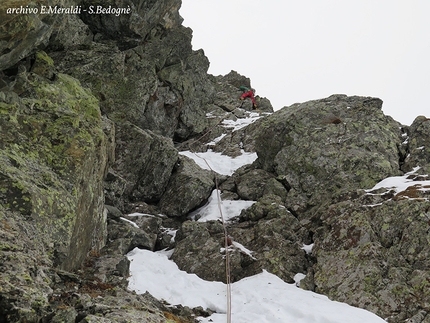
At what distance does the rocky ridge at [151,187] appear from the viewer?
9.37m

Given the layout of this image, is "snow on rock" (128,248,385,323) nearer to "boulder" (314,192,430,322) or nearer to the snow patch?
"boulder" (314,192,430,322)

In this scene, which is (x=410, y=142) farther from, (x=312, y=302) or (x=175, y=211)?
(x=175, y=211)

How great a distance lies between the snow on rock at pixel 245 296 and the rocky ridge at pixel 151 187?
2.61ft

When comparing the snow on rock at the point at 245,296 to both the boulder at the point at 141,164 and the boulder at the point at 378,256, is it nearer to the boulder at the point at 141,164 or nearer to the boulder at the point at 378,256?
the boulder at the point at 378,256

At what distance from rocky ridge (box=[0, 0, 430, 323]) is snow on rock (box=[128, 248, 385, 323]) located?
0.80m

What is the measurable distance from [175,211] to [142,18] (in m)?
17.4

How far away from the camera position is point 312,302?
13.2 m

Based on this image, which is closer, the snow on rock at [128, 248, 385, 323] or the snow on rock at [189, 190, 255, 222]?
the snow on rock at [128, 248, 385, 323]

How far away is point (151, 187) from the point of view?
2277cm

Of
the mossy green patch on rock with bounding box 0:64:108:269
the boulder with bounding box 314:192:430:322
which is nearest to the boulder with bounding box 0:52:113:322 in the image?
the mossy green patch on rock with bounding box 0:64:108:269

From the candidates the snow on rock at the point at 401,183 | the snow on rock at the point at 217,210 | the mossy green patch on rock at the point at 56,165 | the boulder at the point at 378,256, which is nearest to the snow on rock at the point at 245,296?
the boulder at the point at 378,256

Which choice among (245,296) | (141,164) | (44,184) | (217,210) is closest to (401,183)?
(217,210)

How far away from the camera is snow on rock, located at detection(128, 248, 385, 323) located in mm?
12133

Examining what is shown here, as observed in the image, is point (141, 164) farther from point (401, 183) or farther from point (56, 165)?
point (401, 183)
